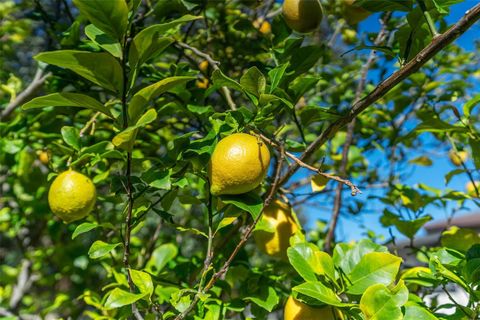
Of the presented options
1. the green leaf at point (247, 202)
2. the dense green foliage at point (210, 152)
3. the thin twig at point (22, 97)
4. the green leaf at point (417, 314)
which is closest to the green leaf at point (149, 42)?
the dense green foliage at point (210, 152)

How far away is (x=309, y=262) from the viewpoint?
756 mm

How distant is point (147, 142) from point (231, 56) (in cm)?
46

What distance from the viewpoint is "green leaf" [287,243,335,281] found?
735mm

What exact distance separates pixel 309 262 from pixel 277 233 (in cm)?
21

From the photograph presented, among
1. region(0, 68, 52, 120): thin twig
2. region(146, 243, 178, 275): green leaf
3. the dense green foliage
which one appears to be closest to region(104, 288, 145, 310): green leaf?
the dense green foliage

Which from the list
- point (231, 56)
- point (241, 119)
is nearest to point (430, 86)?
point (231, 56)

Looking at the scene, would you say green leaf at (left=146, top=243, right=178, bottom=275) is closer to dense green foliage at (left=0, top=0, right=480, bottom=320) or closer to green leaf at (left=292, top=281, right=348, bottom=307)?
dense green foliage at (left=0, top=0, right=480, bottom=320)

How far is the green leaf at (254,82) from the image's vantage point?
707 millimetres

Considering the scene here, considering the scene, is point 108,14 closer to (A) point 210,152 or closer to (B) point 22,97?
(A) point 210,152

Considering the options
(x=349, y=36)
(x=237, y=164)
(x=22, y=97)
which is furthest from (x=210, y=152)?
(x=349, y=36)

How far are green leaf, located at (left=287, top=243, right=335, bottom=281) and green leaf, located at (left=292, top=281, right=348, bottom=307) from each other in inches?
1.8

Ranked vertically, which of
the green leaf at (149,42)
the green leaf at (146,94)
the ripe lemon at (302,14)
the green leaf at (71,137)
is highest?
the green leaf at (149,42)

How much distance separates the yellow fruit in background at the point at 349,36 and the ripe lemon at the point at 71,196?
63.7 inches

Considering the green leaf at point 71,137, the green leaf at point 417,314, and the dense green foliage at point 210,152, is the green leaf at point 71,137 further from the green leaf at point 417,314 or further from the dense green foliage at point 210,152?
the green leaf at point 417,314
